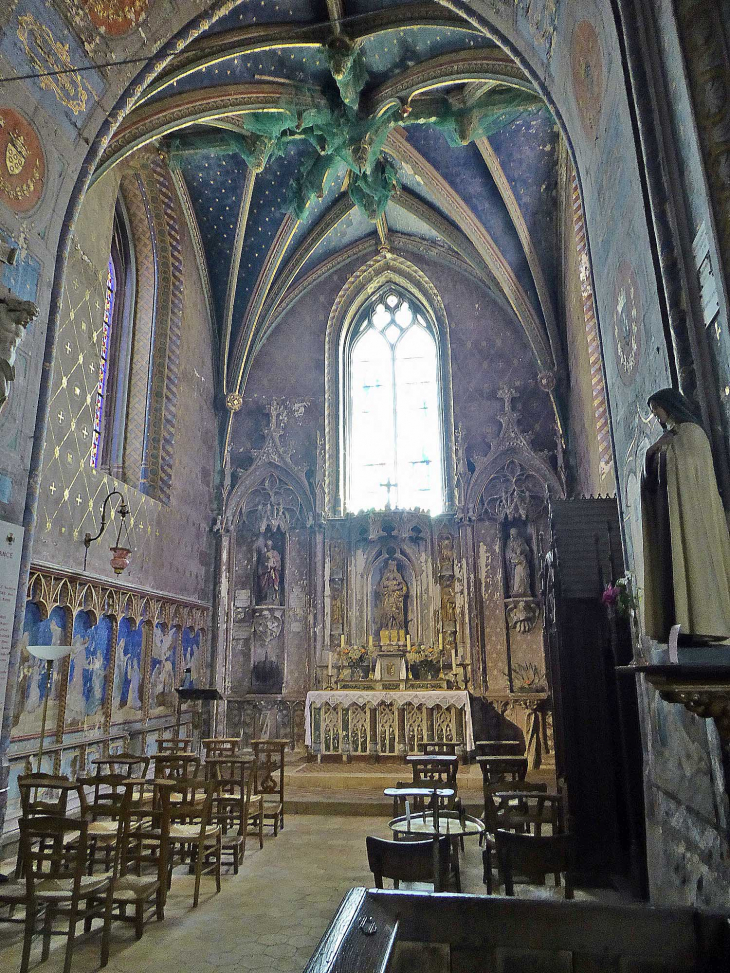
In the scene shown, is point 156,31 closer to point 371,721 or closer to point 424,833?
point 424,833

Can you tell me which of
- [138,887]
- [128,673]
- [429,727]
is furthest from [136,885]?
[429,727]

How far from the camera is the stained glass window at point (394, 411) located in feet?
47.0

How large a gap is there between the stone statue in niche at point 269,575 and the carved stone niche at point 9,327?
7.91m

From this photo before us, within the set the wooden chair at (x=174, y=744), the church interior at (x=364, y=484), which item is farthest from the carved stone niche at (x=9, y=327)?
the wooden chair at (x=174, y=744)

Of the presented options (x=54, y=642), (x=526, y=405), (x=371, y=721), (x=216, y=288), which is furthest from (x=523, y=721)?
(x=216, y=288)

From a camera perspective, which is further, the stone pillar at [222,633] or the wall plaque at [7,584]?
the stone pillar at [222,633]

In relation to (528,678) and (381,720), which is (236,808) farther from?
(528,678)

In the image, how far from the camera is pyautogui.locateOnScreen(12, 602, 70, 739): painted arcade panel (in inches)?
299

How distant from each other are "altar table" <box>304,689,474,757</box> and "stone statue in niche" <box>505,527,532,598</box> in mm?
2360

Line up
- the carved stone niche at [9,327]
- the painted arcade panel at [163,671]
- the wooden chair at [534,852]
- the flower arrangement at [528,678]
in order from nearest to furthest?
the wooden chair at [534,852], the carved stone niche at [9,327], the painted arcade panel at [163,671], the flower arrangement at [528,678]

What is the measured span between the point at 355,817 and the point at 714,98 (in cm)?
835

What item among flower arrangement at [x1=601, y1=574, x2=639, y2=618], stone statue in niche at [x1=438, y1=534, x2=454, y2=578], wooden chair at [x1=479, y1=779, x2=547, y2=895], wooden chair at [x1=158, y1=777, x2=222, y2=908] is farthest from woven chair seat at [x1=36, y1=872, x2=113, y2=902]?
stone statue in niche at [x1=438, y1=534, x2=454, y2=578]

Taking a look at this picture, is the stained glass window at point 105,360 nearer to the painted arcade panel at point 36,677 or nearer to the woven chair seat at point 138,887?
the painted arcade panel at point 36,677

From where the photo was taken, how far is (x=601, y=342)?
6.55m
